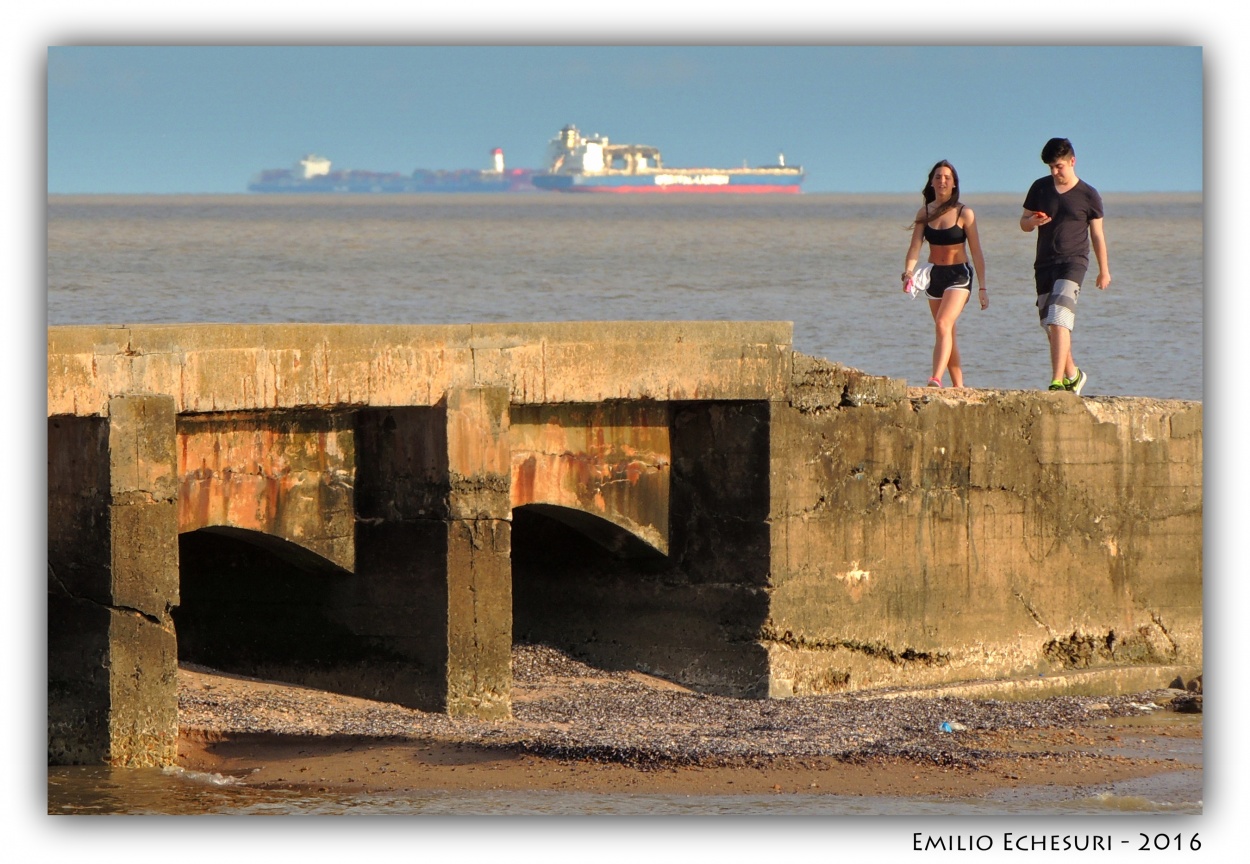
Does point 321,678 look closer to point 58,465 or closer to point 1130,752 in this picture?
point 58,465

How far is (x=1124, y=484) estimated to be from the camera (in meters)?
13.0

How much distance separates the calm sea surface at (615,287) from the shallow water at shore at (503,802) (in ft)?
0.06

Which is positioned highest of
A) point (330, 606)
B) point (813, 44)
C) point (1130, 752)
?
point (813, 44)

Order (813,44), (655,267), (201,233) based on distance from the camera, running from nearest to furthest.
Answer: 1. (813,44)
2. (655,267)
3. (201,233)

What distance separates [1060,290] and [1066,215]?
17.9 inches

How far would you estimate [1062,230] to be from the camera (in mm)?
11961

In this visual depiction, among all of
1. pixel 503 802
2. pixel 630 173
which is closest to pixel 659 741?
pixel 503 802

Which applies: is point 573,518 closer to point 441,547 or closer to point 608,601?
point 608,601

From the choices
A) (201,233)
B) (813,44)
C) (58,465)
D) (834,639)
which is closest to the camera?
(813,44)

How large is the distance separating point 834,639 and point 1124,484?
7.24 ft

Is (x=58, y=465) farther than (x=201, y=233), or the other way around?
(x=201, y=233)

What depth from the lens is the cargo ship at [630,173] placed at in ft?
43.3

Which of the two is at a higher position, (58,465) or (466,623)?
(58,465)

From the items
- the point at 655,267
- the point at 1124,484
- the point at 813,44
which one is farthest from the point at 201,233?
the point at 813,44
